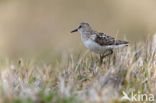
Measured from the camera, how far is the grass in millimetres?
5855

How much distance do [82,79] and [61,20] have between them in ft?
48.4

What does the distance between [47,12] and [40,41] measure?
1997 mm

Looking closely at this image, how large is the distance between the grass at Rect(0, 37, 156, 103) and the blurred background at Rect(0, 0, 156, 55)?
11.2 m

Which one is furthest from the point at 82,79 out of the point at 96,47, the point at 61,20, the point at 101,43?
the point at 61,20

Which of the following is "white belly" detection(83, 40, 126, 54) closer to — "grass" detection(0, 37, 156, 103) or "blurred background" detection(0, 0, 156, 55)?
"grass" detection(0, 37, 156, 103)

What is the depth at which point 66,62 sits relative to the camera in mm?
7902

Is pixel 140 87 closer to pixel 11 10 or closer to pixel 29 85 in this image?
pixel 29 85

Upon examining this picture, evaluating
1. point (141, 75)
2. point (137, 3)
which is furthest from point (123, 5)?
point (141, 75)

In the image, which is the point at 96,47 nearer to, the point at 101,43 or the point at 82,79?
the point at 101,43

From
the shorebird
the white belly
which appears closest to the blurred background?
the shorebird

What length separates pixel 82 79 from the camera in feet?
23.0

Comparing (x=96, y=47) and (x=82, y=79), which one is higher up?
(x=96, y=47)

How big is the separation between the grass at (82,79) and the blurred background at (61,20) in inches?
440

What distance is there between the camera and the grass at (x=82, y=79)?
5855 mm
